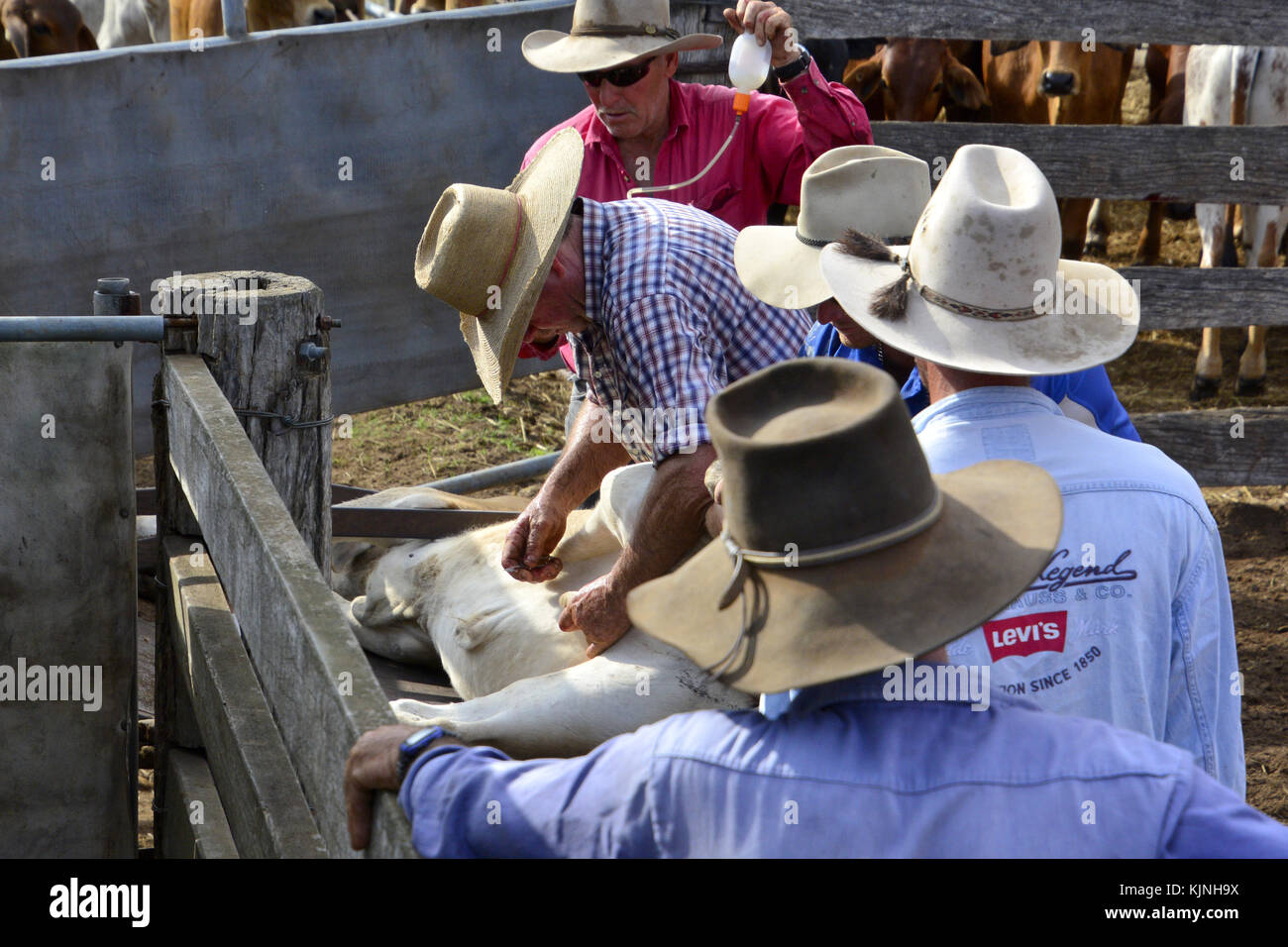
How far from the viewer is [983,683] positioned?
1.54 meters

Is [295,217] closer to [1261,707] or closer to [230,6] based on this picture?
[230,6]

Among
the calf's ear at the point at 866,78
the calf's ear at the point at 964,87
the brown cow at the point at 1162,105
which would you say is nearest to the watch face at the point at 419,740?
the calf's ear at the point at 866,78

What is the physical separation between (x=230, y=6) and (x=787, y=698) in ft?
14.5

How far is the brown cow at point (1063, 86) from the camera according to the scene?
792 centimetres

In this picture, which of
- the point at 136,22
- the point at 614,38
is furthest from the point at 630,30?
the point at 136,22

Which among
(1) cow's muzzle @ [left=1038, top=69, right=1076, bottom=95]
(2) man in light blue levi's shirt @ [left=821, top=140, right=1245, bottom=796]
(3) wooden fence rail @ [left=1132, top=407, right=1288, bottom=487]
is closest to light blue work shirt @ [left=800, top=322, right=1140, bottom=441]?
(2) man in light blue levi's shirt @ [left=821, top=140, right=1245, bottom=796]

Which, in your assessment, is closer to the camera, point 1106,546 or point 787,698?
point 787,698

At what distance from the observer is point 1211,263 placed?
7.34 metres

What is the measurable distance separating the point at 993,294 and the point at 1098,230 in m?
8.00

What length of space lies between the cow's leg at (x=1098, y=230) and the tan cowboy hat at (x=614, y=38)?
6.07m

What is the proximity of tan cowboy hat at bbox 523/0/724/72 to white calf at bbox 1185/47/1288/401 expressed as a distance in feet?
13.1

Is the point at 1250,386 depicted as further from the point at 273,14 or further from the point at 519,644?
the point at 273,14
